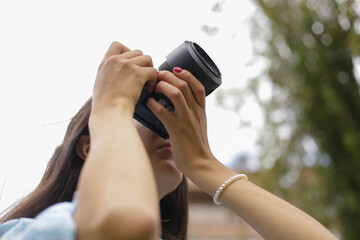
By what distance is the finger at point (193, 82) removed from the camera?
25.6 inches

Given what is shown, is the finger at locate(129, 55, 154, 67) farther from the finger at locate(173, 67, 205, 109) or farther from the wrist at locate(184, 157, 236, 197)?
the wrist at locate(184, 157, 236, 197)

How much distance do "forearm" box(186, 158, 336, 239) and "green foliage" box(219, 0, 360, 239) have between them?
7.58 ft

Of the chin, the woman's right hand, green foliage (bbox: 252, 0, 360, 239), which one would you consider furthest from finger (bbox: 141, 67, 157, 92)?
green foliage (bbox: 252, 0, 360, 239)

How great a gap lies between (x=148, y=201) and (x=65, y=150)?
544mm

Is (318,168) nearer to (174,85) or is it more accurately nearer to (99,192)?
(174,85)

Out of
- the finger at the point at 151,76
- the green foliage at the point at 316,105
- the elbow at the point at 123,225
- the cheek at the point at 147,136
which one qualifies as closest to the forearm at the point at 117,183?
the elbow at the point at 123,225

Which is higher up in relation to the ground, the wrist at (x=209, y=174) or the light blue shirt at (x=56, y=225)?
the light blue shirt at (x=56, y=225)

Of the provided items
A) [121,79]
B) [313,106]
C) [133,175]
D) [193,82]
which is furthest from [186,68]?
[313,106]

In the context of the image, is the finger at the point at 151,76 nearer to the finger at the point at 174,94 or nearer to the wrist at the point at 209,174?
the finger at the point at 174,94

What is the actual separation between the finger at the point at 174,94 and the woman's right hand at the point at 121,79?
32mm

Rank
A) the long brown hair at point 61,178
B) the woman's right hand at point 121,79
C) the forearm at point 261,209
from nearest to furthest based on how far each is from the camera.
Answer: the woman's right hand at point 121,79 < the forearm at point 261,209 < the long brown hair at point 61,178

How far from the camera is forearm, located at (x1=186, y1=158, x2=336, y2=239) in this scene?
614 mm

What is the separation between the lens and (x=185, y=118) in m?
0.65

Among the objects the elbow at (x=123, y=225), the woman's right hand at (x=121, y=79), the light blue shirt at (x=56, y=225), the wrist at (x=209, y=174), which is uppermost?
the woman's right hand at (x=121, y=79)
